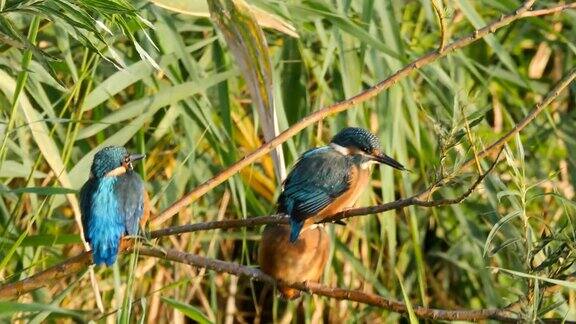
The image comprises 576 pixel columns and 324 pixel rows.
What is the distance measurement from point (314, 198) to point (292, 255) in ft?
0.81

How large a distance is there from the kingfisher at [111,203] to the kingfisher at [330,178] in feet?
1.24

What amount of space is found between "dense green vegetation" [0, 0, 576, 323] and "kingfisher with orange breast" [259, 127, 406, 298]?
0.19 meters

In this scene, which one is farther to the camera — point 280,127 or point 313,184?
point 280,127

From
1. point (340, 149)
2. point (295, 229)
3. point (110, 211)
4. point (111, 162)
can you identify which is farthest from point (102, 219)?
point (340, 149)

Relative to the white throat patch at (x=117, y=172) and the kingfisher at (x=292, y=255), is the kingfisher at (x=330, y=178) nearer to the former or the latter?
the kingfisher at (x=292, y=255)

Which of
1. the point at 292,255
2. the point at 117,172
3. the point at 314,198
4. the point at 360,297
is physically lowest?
the point at 360,297

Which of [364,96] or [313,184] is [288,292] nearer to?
[313,184]

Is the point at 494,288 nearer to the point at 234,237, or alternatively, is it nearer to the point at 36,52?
the point at 234,237

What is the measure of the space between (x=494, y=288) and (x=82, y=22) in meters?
2.27

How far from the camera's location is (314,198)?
3.30 m

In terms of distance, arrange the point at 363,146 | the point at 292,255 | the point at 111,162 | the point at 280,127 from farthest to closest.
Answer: the point at 280,127 → the point at 363,146 → the point at 292,255 → the point at 111,162

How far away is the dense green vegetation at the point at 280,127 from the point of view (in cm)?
→ 373

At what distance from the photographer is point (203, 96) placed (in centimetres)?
393

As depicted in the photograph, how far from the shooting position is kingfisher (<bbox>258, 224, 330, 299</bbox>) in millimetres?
3459
